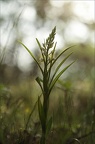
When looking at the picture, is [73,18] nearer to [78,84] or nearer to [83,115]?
[78,84]

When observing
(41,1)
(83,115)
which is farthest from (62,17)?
(83,115)

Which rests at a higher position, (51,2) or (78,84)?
(51,2)

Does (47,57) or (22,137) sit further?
(22,137)

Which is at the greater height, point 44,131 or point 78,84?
point 78,84

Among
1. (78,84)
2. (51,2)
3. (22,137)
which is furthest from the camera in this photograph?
(51,2)

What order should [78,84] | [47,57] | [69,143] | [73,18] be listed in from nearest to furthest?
[47,57], [69,143], [78,84], [73,18]

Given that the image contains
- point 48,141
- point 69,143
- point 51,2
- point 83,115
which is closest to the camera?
point 69,143

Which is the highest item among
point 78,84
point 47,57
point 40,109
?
point 78,84

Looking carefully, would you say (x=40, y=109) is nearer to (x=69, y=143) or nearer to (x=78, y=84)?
(x=69, y=143)

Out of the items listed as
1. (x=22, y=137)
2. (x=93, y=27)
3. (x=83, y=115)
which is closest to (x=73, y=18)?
(x=93, y=27)
